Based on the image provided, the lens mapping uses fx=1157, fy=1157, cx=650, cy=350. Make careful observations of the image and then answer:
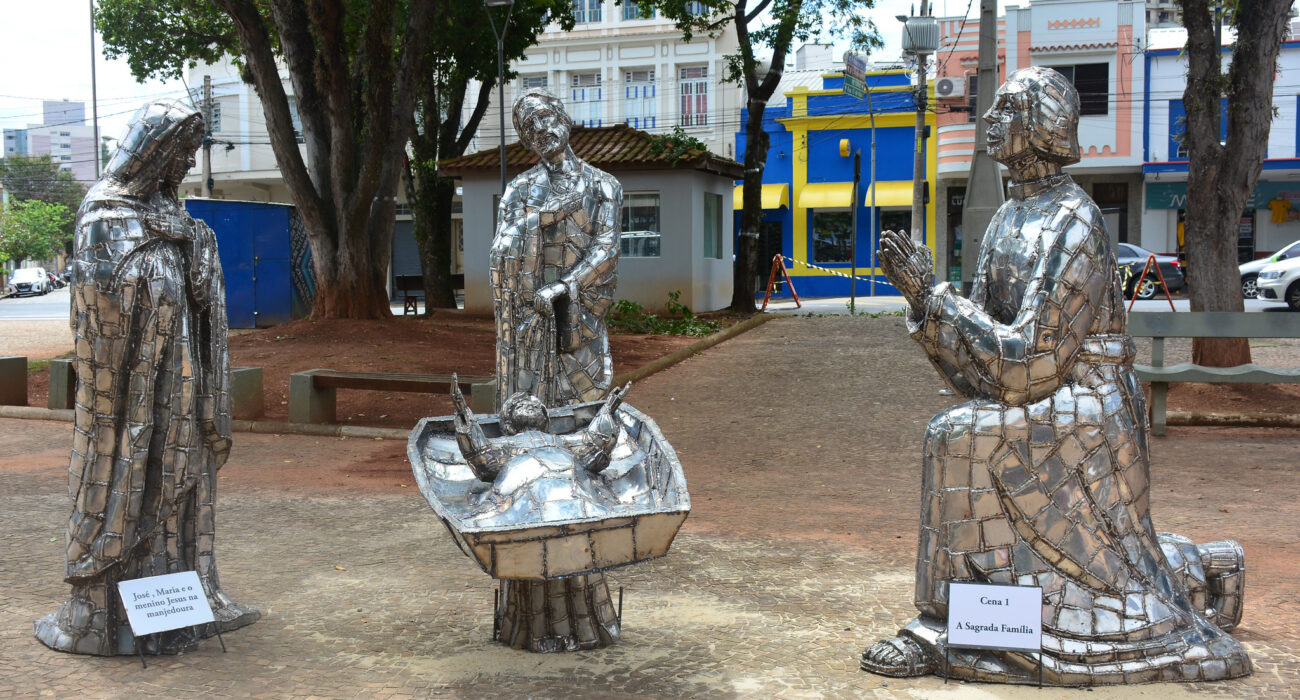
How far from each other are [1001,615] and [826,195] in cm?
2788

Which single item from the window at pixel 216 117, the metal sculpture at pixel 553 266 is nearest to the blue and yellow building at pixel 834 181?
the window at pixel 216 117

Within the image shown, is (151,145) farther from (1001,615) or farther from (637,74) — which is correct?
(637,74)

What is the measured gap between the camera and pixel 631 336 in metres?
17.5

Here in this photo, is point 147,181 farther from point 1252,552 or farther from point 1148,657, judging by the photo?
point 1252,552

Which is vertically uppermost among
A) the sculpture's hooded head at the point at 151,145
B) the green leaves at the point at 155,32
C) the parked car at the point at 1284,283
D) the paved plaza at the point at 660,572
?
the green leaves at the point at 155,32

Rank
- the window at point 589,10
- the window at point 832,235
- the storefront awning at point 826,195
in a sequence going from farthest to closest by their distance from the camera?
1. the window at point 589,10
2. the window at point 832,235
3. the storefront awning at point 826,195

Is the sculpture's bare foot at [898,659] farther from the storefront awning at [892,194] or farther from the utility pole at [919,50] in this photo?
the storefront awning at [892,194]

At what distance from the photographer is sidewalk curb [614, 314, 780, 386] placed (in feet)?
42.1

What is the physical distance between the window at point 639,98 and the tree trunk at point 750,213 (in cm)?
1545

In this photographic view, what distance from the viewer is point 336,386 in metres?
10.6

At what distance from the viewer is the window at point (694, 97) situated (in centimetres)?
3531

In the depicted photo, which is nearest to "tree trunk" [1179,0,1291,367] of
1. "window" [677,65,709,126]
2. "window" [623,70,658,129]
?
"window" [677,65,709,126]

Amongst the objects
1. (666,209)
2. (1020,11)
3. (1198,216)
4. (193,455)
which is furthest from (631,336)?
(1020,11)

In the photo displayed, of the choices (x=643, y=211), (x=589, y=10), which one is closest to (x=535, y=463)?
(x=643, y=211)
